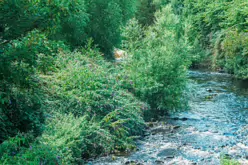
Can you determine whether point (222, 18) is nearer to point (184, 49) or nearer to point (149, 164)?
point (184, 49)

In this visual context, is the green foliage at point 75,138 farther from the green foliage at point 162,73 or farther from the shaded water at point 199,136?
the green foliage at point 162,73

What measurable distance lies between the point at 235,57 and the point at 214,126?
12.5 meters

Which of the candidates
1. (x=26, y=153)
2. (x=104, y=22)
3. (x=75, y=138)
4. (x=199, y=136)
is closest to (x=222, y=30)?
(x=104, y=22)

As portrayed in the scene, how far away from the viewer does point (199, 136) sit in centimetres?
1084

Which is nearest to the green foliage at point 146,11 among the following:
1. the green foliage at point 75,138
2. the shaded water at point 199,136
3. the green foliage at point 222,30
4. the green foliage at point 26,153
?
the green foliage at point 222,30

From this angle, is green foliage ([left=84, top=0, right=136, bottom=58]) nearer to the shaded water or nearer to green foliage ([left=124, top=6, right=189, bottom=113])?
the shaded water

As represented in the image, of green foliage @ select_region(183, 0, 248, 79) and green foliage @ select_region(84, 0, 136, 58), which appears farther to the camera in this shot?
green foliage @ select_region(183, 0, 248, 79)

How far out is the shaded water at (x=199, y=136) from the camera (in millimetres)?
8852

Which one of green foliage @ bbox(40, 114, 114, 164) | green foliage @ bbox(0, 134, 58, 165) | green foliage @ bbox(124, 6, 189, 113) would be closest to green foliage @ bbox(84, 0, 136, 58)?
green foliage @ bbox(124, 6, 189, 113)

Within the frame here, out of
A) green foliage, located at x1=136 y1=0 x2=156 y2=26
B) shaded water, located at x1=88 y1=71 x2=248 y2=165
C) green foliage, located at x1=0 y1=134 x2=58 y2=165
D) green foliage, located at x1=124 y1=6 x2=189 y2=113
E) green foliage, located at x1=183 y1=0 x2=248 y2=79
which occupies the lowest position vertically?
shaded water, located at x1=88 y1=71 x2=248 y2=165

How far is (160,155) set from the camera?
29.9 ft

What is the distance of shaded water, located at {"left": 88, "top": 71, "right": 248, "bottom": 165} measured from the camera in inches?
348

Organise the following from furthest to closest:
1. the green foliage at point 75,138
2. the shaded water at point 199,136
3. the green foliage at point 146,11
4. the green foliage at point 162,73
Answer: the green foliage at point 146,11 → the green foliage at point 162,73 → the shaded water at point 199,136 → the green foliage at point 75,138

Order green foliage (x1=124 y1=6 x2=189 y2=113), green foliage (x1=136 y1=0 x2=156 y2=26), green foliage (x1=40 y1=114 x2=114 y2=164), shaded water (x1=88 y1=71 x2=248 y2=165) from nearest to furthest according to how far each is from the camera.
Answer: green foliage (x1=40 y1=114 x2=114 y2=164) → shaded water (x1=88 y1=71 x2=248 y2=165) → green foliage (x1=124 y1=6 x2=189 y2=113) → green foliage (x1=136 y1=0 x2=156 y2=26)
